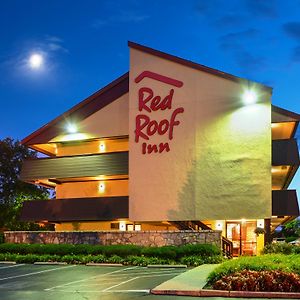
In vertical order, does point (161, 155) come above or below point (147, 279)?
above

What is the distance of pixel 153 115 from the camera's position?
1227 inches

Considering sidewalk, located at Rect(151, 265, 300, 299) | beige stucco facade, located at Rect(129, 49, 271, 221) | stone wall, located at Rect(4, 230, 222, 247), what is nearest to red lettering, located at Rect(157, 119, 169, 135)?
beige stucco facade, located at Rect(129, 49, 271, 221)

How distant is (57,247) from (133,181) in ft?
20.2

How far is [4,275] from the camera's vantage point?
21.3m

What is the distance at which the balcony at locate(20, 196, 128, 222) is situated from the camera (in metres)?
31.6

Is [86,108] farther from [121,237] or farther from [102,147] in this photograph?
[121,237]

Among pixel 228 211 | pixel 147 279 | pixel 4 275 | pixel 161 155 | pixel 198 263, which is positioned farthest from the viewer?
pixel 161 155

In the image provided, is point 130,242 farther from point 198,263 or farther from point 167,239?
point 198,263

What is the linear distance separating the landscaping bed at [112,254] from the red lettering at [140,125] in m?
7.55

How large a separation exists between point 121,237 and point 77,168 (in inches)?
296

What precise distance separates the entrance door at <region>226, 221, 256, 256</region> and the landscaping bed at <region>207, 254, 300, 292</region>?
1673 cm

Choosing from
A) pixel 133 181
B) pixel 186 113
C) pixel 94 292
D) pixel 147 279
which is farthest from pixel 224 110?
pixel 94 292

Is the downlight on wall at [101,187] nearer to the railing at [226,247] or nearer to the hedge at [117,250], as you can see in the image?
the hedge at [117,250]

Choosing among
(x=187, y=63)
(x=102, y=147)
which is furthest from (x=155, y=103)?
(x=102, y=147)
